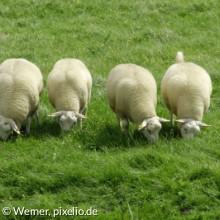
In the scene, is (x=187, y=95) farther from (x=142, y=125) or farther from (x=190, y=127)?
(x=142, y=125)

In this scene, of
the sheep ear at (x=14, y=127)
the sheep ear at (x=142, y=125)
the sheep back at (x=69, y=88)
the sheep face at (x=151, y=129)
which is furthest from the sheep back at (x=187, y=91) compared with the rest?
the sheep ear at (x=14, y=127)

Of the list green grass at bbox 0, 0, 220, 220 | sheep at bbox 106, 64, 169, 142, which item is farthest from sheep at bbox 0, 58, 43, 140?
sheep at bbox 106, 64, 169, 142

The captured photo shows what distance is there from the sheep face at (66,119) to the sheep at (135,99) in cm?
76

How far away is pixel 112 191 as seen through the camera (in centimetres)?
742

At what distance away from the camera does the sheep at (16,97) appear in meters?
9.17

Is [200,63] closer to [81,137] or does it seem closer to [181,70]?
[181,70]

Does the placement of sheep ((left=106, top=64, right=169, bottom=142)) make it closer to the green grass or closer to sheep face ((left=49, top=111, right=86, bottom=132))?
the green grass

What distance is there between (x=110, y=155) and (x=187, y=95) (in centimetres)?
197

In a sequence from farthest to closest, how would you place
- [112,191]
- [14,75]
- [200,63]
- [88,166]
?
[200,63]
[14,75]
[88,166]
[112,191]

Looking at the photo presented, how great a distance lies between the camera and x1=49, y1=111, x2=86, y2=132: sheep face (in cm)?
934

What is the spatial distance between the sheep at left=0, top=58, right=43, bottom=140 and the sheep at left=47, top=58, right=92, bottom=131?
0.35m

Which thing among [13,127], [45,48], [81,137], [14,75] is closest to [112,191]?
[81,137]

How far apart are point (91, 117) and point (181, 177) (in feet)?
9.53

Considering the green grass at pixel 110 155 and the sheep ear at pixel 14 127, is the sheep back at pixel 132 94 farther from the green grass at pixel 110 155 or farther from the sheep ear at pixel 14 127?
the sheep ear at pixel 14 127
